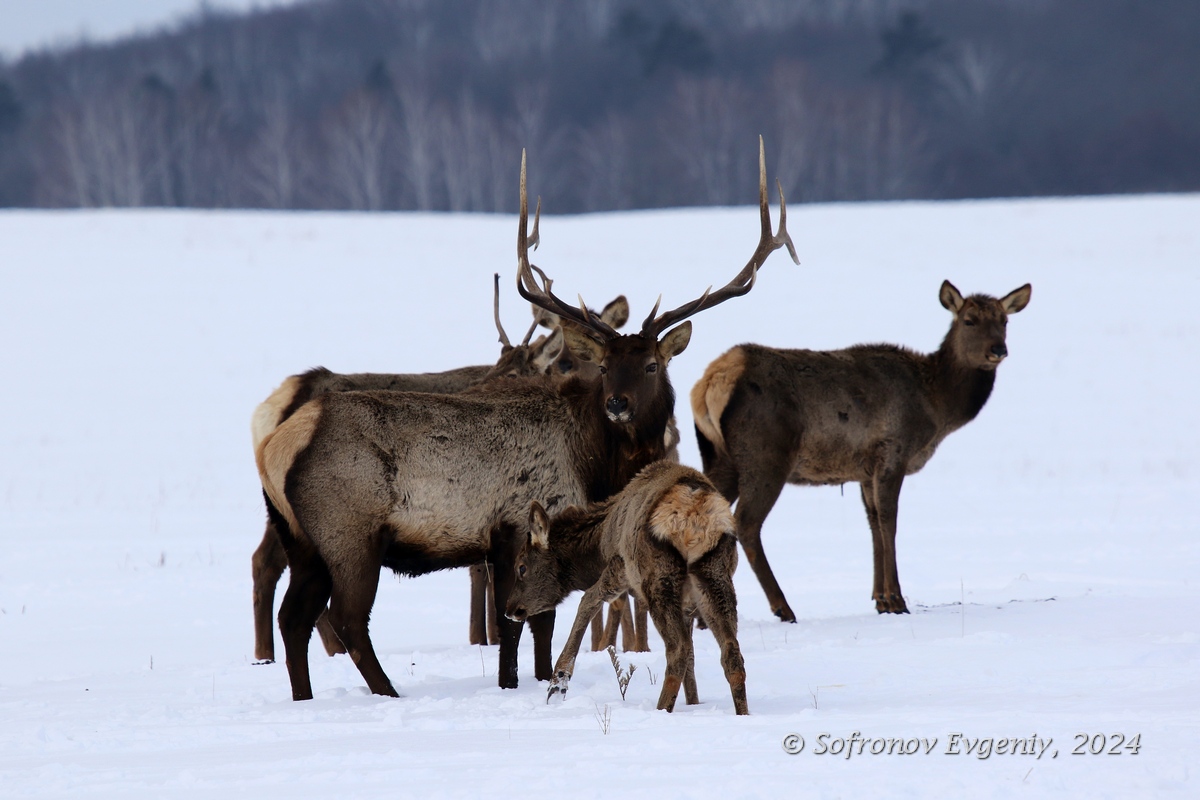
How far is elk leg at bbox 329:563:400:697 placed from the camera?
675 cm

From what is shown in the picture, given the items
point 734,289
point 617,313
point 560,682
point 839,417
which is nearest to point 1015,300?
point 839,417

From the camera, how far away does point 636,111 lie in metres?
82.9

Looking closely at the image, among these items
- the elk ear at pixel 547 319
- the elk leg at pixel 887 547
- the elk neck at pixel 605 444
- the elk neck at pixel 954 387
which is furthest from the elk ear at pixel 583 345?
the elk neck at pixel 954 387

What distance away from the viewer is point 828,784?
4438mm

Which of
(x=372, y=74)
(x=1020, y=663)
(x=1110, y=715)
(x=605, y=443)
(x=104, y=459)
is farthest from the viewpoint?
(x=372, y=74)

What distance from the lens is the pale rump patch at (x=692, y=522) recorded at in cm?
597

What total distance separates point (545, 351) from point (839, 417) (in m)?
2.38

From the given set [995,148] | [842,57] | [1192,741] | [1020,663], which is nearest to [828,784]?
[1192,741]

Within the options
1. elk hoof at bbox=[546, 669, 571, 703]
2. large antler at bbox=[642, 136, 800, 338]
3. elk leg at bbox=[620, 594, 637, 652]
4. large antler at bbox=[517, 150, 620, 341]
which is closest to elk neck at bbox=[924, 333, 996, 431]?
large antler at bbox=[642, 136, 800, 338]

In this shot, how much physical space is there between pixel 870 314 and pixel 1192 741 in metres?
23.5

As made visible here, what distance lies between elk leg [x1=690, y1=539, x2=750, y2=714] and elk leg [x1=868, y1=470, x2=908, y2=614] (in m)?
3.79

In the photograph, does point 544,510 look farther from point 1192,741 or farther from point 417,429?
point 1192,741

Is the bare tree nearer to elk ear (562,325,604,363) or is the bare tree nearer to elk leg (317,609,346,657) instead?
elk leg (317,609,346,657)

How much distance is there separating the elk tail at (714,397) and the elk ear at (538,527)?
9.78 ft
